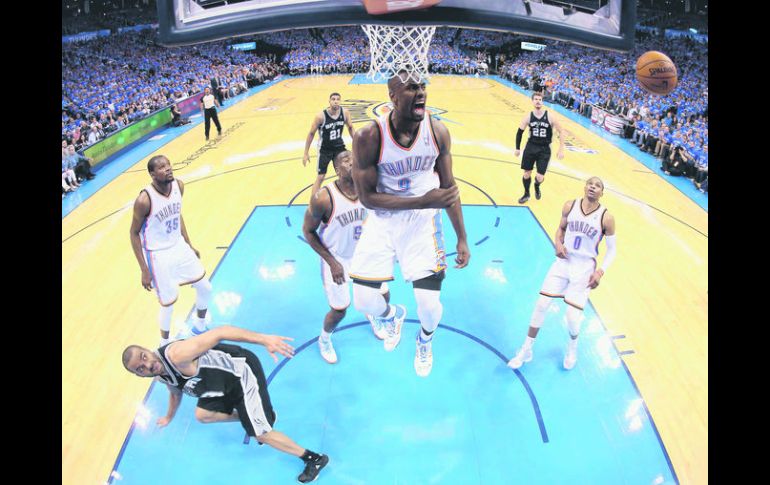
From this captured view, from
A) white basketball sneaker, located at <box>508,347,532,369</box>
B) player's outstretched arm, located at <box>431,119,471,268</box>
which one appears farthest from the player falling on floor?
player's outstretched arm, located at <box>431,119,471,268</box>

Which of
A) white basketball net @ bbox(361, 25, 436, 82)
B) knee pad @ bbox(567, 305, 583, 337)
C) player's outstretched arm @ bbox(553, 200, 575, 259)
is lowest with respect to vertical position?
knee pad @ bbox(567, 305, 583, 337)

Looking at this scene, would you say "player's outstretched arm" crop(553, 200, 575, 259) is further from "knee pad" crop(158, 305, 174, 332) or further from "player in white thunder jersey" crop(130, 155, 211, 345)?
"knee pad" crop(158, 305, 174, 332)

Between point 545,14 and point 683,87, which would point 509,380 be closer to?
point 545,14

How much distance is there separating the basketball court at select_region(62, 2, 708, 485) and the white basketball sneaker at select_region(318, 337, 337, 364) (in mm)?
63

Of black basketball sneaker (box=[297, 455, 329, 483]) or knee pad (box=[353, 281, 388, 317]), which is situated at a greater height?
knee pad (box=[353, 281, 388, 317])

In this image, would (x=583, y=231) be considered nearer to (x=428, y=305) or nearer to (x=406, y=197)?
(x=428, y=305)

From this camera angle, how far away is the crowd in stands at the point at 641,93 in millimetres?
10789

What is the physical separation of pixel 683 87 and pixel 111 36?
3337 centimetres

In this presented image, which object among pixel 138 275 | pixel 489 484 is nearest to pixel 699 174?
pixel 489 484

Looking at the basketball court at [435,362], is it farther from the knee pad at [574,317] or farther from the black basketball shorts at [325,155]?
the black basketball shorts at [325,155]

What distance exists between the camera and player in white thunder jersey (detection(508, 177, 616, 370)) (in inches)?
161

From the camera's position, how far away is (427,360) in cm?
421

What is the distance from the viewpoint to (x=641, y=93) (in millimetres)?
15758

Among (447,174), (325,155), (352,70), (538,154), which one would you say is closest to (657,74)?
(538,154)
